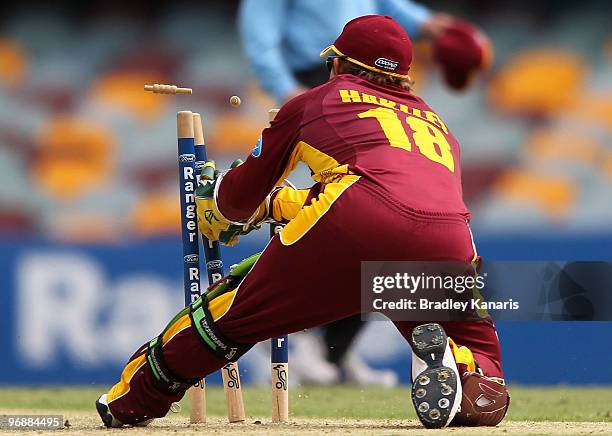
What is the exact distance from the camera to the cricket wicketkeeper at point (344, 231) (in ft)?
16.0

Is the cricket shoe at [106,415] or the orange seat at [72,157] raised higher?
the orange seat at [72,157]

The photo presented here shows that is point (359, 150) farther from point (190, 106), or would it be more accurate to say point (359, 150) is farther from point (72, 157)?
point (72, 157)

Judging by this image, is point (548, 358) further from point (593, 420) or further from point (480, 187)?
point (593, 420)

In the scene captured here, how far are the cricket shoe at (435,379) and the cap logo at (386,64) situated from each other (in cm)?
104

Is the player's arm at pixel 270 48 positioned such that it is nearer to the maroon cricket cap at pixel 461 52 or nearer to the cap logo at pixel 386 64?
the maroon cricket cap at pixel 461 52

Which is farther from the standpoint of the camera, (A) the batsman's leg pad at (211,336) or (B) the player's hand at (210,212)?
(B) the player's hand at (210,212)

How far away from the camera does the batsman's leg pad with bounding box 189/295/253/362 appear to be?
5094 millimetres

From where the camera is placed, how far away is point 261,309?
197 inches

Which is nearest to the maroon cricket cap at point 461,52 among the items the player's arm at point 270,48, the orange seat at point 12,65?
the player's arm at point 270,48

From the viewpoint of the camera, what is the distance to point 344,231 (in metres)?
4.86

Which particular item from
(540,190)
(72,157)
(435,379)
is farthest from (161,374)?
(540,190)

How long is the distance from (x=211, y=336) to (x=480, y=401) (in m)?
1.03

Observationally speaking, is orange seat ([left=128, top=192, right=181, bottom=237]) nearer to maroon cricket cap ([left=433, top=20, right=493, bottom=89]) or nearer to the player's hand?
maroon cricket cap ([left=433, top=20, right=493, bottom=89])

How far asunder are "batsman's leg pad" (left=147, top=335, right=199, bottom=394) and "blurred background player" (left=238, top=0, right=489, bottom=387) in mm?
3347
